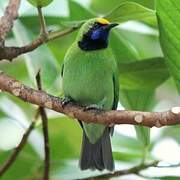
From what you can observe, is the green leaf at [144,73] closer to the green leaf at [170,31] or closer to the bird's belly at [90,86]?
the bird's belly at [90,86]

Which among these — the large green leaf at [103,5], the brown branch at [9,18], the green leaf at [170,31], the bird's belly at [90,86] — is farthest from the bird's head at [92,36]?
the green leaf at [170,31]

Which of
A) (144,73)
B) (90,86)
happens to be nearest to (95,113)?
(144,73)

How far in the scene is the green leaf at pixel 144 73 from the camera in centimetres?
201

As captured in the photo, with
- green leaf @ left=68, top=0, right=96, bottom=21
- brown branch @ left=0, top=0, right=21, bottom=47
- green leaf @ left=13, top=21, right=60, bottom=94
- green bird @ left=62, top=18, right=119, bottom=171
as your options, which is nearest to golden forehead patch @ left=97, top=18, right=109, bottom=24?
green bird @ left=62, top=18, right=119, bottom=171

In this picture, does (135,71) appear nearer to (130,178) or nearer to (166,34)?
(166,34)

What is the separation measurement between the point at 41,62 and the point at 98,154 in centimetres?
46

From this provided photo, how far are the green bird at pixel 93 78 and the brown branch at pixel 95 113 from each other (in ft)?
1.44

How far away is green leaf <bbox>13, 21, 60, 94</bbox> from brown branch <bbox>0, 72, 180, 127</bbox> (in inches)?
13.9

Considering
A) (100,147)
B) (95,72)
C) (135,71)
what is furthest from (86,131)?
(135,71)

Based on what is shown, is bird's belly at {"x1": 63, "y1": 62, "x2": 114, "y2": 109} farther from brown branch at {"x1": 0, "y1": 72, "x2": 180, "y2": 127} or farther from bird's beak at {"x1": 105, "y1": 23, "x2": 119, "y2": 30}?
brown branch at {"x1": 0, "y1": 72, "x2": 180, "y2": 127}

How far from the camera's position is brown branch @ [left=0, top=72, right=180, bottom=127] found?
140 centimetres

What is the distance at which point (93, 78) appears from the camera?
2.19 meters

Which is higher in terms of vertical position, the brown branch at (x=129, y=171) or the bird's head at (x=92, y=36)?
the bird's head at (x=92, y=36)

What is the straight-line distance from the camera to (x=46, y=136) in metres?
1.92
